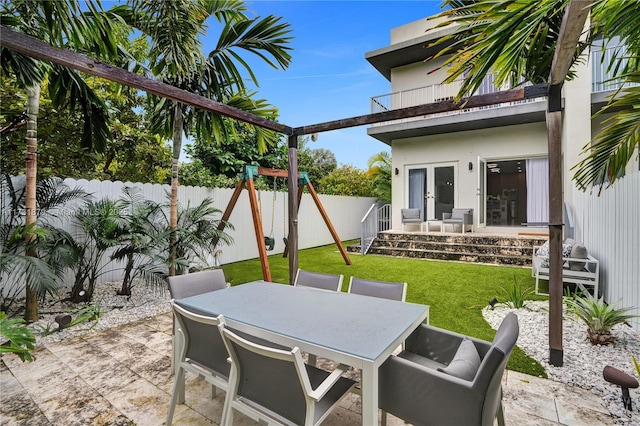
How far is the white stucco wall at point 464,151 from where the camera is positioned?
814 cm

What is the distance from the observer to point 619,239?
353cm

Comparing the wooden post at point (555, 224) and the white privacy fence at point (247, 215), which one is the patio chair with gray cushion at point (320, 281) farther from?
the white privacy fence at point (247, 215)

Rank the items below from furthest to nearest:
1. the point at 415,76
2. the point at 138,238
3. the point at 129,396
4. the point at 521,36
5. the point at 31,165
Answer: the point at 415,76, the point at 138,238, the point at 31,165, the point at 129,396, the point at 521,36

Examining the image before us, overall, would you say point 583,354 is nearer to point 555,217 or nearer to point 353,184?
point 555,217

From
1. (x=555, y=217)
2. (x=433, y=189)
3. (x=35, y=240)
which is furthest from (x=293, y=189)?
(x=433, y=189)

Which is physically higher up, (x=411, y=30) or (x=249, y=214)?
(x=411, y=30)

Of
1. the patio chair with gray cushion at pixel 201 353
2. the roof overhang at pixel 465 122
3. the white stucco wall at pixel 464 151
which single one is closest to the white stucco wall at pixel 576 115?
the roof overhang at pixel 465 122

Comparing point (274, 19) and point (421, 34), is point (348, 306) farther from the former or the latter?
point (421, 34)

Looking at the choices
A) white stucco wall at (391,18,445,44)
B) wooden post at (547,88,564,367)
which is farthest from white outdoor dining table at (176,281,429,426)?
white stucco wall at (391,18,445,44)

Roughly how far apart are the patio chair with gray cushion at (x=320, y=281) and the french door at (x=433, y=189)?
24.1 ft

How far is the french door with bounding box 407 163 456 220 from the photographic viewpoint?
9.23 m

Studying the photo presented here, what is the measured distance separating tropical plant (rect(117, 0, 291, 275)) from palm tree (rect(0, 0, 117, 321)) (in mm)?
954

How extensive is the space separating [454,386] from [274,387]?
85cm

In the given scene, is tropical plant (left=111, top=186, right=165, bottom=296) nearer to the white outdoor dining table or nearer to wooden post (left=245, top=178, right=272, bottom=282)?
wooden post (left=245, top=178, right=272, bottom=282)
